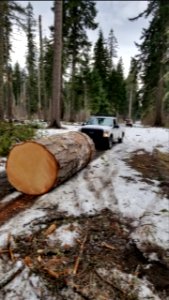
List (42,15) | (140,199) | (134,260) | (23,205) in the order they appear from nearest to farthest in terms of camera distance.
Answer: (134,260) → (23,205) → (140,199) → (42,15)

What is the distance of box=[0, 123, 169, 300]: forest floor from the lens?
3660 mm

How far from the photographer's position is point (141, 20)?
2544 centimetres

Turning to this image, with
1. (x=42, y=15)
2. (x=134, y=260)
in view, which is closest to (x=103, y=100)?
(x=42, y=15)

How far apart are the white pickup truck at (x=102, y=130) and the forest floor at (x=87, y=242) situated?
5.34 meters

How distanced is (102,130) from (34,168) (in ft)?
22.5

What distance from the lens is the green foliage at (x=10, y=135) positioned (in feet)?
32.2

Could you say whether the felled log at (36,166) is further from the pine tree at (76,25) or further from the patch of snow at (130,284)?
the pine tree at (76,25)

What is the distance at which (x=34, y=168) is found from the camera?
21.2ft

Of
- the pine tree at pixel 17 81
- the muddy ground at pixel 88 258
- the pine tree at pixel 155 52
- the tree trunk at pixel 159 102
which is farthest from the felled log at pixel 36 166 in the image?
the pine tree at pixel 17 81

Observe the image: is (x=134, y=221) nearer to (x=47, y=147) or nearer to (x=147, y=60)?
(x=47, y=147)

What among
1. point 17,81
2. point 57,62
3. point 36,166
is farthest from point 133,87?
point 36,166

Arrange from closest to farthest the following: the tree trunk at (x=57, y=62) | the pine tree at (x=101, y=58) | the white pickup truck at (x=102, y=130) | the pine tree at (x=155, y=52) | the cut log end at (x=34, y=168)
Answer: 1. the cut log end at (x=34, y=168)
2. the white pickup truck at (x=102, y=130)
3. the tree trunk at (x=57, y=62)
4. the pine tree at (x=155, y=52)
5. the pine tree at (x=101, y=58)

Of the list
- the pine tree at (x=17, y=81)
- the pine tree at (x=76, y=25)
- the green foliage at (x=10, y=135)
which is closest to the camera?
the green foliage at (x=10, y=135)

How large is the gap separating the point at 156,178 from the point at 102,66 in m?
42.4
